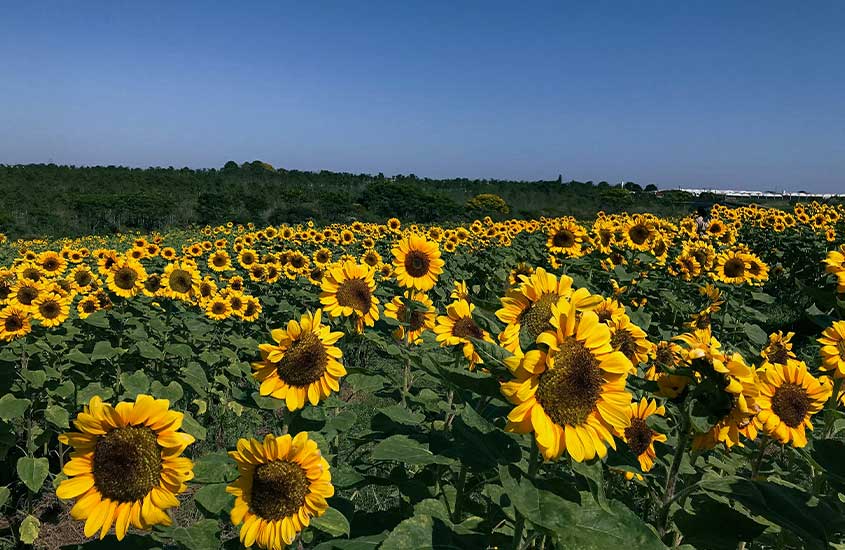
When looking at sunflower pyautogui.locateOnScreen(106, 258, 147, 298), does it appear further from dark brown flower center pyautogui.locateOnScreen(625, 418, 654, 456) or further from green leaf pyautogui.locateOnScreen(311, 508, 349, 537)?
dark brown flower center pyautogui.locateOnScreen(625, 418, 654, 456)

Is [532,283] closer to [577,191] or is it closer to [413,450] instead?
[413,450]

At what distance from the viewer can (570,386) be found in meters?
1.43

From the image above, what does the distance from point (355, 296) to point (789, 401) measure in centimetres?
244

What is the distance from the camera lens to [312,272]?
304 inches

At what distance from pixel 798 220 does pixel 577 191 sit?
3806 centimetres

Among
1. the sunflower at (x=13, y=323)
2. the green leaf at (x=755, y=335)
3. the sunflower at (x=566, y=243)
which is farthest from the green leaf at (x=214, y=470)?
the sunflower at (x=566, y=243)

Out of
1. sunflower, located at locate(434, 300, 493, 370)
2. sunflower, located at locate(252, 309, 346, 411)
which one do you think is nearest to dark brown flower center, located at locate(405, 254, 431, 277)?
sunflower, located at locate(434, 300, 493, 370)

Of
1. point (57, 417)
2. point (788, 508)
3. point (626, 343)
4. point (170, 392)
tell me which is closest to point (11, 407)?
point (57, 417)

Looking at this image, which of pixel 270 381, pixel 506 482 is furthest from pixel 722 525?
pixel 270 381

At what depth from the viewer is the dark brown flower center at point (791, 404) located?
2.40m

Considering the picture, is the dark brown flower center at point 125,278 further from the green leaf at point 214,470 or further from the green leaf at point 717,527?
the green leaf at point 717,527

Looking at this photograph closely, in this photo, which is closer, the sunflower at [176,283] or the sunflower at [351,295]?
the sunflower at [351,295]

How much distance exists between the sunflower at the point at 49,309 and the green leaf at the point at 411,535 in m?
4.93

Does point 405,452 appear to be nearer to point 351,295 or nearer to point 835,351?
point 351,295
